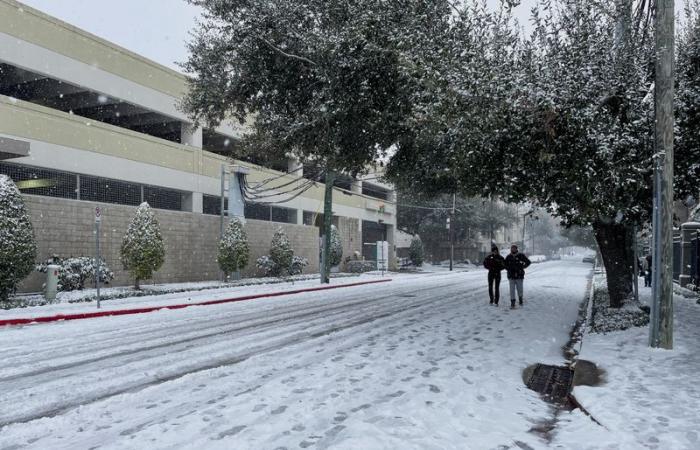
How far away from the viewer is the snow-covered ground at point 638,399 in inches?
168

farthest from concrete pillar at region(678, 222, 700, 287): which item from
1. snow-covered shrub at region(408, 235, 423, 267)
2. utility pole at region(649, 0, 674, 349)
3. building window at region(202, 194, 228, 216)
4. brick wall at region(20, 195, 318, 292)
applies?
snow-covered shrub at region(408, 235, 423, 267)

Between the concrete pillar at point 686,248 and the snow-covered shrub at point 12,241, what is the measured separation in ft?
70.1

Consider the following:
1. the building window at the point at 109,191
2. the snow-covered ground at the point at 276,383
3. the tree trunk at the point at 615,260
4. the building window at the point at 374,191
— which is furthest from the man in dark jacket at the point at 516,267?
the building window at the point at 374,191

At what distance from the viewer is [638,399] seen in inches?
208

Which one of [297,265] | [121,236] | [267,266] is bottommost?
[297,265]

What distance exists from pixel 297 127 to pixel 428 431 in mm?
9609

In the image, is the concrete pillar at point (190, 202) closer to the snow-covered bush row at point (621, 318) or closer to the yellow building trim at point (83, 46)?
the yellow building trim at point (83, 46)

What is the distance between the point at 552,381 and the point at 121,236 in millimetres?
17915

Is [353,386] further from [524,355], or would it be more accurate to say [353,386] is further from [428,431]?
[524,355]

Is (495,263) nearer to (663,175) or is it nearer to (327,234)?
(663,175)

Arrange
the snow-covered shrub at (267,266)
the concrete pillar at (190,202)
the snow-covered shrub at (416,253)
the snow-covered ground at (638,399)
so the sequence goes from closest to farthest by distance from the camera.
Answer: the snow-covered ground at (638,399) < the concrete pillar at (190,202) < the snow-covered shrub at (267,266) < the snow-covered shrub at (416,253)

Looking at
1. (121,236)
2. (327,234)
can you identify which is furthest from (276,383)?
(327,234)

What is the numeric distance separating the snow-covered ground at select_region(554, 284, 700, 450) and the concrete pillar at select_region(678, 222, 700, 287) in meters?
11.8

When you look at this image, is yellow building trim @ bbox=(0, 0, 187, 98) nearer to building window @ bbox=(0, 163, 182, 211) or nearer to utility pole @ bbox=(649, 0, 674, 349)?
building window @ bbox=(0, 163, 182, 211)
